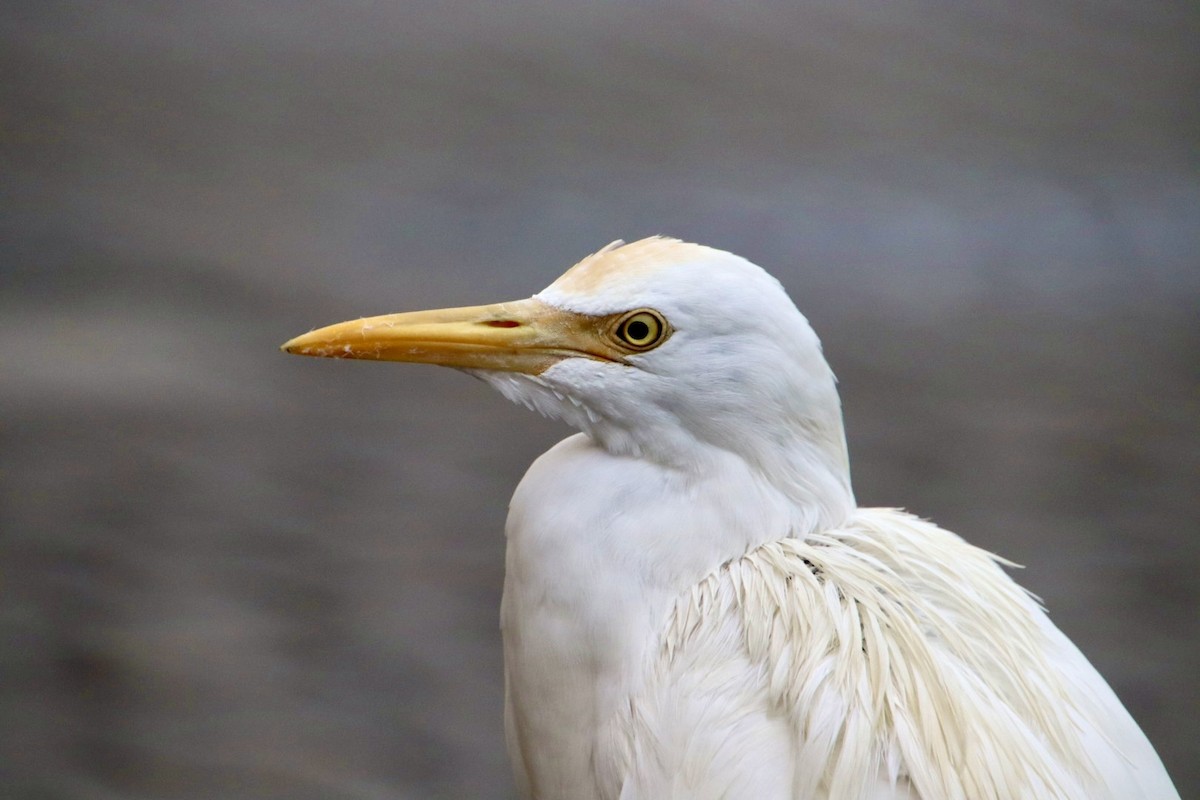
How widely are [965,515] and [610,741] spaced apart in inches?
51.4

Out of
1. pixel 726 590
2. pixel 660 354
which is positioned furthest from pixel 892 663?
pixel 660 354

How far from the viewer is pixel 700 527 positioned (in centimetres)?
88

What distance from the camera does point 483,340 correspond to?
87cm

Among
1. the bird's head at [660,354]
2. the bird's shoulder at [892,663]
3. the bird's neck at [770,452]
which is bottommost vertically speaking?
the bird's shoulder at [892,663]

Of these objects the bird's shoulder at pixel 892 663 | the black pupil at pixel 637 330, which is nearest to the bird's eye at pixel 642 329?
the black pupil at pixel 637 330

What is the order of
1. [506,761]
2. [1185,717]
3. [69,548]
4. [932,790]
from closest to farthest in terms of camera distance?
[932,790]
[506,761]
[1185,717]
[69,548]

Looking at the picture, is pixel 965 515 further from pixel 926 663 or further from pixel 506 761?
pixel 926 663

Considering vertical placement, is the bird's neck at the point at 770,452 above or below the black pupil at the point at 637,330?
below

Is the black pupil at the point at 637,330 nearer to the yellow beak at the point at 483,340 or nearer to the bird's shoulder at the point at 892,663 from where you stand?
the yellow beak at the point at 483,340

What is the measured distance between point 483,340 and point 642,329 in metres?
0.12

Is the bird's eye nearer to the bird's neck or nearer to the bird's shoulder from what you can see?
the bird's neck

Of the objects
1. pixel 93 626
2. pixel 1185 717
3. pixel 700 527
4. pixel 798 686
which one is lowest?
pixel 1185 717

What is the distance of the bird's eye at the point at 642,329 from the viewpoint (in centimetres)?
84

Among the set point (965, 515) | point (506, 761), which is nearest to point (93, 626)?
point (506, 761)
